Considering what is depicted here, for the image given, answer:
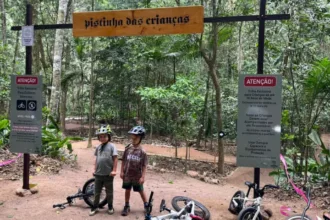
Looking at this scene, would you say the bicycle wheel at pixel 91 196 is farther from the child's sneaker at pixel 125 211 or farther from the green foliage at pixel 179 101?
the green foliage at pixel 179 101

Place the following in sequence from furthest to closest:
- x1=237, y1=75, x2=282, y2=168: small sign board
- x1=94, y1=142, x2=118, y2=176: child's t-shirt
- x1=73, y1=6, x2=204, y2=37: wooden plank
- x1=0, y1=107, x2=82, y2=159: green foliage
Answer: x1=0, y1=107, x2=82, y2=159: green foliage, x1=73, y1=6, x2=204, y2=37: wooden plank, x1=94, y1=142, x2=118, y2=176: child's t-shirt, x1=237, y1=75, x2=282, y2=168: small sign board

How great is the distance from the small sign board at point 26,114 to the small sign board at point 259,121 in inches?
137

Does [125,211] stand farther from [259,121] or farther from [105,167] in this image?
[259,121]

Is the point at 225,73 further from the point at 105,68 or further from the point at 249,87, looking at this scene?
the point at 249,87

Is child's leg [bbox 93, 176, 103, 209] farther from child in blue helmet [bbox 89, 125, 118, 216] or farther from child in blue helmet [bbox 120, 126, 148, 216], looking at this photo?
child in blue helmet [bbox 120, 126, 148, 216]

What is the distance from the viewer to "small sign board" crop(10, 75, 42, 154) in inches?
221

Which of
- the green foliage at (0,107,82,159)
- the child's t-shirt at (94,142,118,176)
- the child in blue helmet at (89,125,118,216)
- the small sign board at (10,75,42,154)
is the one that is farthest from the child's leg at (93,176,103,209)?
the green foliage at (0,107,82,159)

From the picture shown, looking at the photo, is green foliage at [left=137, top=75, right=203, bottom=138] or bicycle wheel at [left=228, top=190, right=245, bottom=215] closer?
bicycle wheel at [left=228, top=190, right=245, bottom=215]

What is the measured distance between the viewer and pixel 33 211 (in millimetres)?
4941

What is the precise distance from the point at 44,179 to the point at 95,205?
2.62 meters

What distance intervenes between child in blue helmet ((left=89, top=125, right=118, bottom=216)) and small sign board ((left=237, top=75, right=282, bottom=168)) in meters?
1.87

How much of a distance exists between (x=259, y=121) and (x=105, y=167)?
7.72 ft

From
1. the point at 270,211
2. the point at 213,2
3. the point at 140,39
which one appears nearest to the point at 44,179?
the point at 270,211

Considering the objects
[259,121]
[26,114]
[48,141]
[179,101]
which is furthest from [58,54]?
[259,121]
